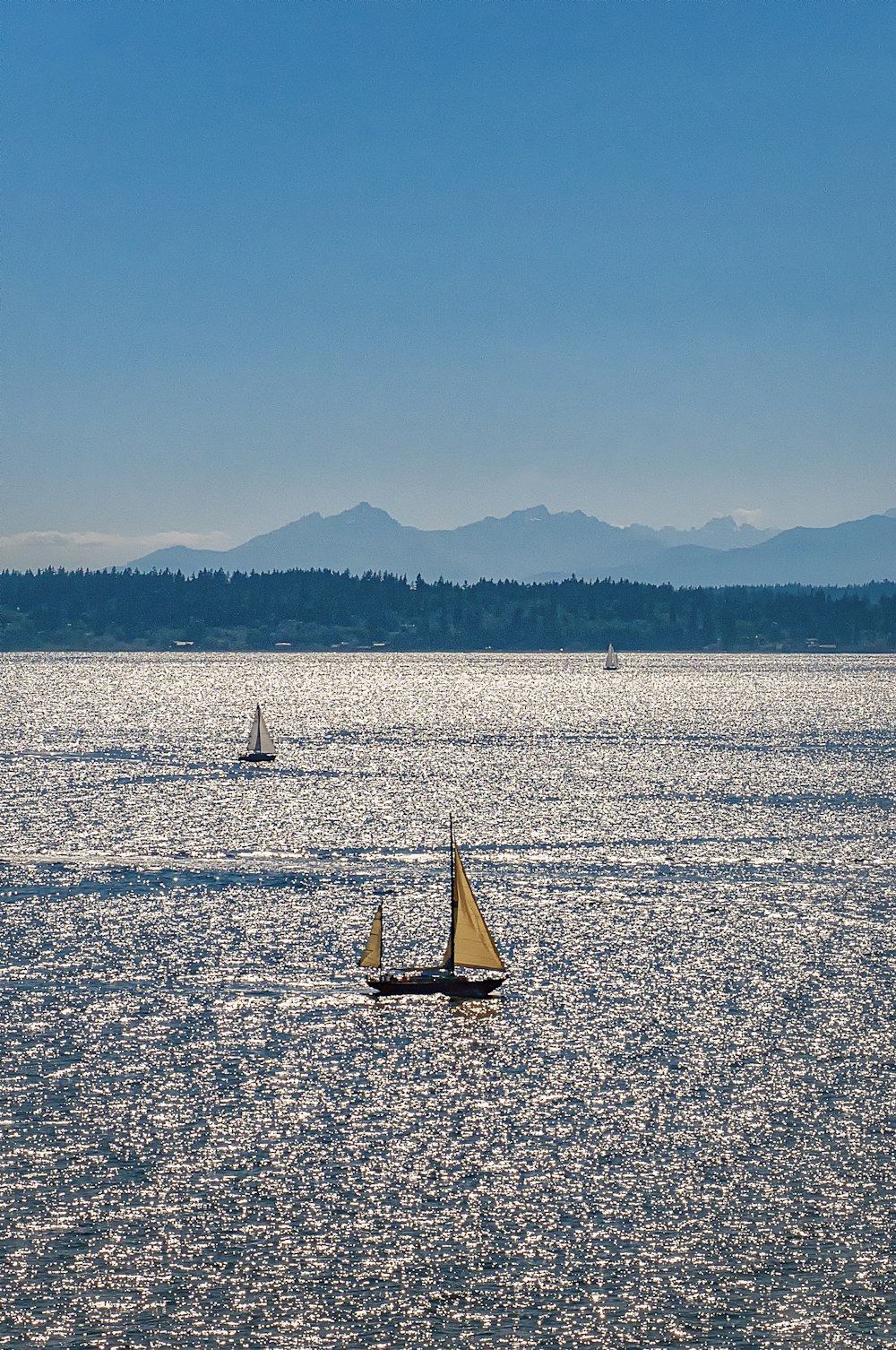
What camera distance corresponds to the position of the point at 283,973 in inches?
3088

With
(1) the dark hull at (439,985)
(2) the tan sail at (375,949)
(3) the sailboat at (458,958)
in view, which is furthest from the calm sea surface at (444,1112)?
(2) the tan sail at (375,949)

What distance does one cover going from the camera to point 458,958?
74.1m

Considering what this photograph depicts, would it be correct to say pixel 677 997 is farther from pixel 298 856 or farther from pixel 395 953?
pixel 298 856

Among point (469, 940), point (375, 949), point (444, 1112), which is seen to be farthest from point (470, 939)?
point (444, 1112)

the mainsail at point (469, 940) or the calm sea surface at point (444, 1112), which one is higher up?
the mainsail at point (469, 940)

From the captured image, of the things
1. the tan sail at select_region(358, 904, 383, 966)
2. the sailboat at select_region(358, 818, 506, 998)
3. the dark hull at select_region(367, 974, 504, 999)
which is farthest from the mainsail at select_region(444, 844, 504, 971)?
the tan sail at select_region(358, 904, 383, 966)

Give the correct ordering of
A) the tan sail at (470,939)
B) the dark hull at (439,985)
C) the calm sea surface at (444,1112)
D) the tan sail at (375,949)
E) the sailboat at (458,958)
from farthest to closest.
→ the tan sail at (470,939) → the tan sail at (375,949) → the sailboat at (458,958) → the dark hull at (439,985) → the calm sea surface at (444,1112)

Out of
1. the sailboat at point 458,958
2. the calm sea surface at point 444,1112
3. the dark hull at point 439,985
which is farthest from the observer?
the sailboat at point 458,958

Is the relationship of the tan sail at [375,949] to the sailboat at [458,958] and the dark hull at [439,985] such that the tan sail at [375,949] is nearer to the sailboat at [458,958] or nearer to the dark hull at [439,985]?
the sailboat at [458,958]

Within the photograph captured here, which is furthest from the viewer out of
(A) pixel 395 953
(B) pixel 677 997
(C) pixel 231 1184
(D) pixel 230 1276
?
(A) pixel 395 953

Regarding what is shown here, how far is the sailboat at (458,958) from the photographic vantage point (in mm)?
72750

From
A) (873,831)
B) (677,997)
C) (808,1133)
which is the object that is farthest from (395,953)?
(873,831)

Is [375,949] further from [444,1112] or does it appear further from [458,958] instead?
[444,1112]

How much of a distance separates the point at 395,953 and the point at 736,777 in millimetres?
112977
